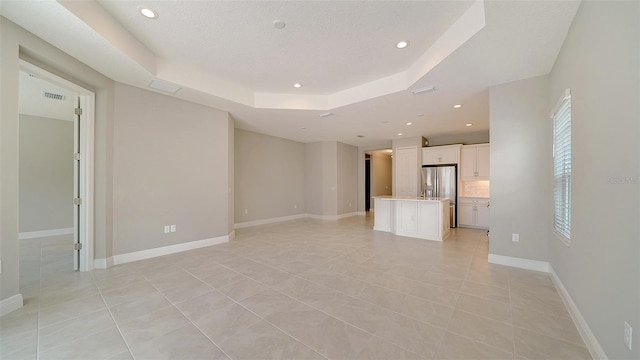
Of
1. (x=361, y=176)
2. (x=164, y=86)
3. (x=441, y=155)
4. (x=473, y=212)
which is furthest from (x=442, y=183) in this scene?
(x=164, y=86)

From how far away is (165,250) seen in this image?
4156 mm

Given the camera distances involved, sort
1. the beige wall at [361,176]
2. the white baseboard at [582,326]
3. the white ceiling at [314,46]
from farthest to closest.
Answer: the beige wall at [361,176] < the white ceiling at [314,46] < the white baseboard at [582,326]

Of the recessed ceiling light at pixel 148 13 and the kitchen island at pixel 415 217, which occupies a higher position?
the recessed ceiling light at pixel 148 13

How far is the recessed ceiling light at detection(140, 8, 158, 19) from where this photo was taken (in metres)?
2.49

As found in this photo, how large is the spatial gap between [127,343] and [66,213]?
6540 millimetres

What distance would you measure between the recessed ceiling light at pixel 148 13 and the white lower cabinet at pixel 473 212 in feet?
25.5

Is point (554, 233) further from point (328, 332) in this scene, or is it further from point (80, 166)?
point (80, 166)

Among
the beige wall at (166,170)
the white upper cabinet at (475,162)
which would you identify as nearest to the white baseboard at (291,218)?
the beige wall at (166,170)

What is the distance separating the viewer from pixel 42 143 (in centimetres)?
582

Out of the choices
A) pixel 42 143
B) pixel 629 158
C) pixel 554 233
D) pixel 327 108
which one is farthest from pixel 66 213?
pixel 554 233

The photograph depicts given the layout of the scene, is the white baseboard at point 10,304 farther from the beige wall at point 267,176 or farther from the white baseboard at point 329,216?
the white baseboard at point 329,216

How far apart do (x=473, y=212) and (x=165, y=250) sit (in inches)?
300

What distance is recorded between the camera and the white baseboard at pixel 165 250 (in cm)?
371

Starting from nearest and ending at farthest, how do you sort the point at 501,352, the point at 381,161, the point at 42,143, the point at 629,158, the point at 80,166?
1. the point at 629,158
2. the point at 501,352
3. the point at 80,166
4. the point at 42,143
5. the point at 381,161
